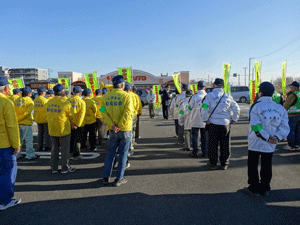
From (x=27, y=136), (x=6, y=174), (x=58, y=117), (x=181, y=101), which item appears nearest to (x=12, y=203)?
(x=6, y=174)

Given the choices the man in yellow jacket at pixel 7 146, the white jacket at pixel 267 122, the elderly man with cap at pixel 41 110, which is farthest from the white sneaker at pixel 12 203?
the white jacket at pixel 267 122

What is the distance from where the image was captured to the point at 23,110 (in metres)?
5.23

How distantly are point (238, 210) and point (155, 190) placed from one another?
132 cm

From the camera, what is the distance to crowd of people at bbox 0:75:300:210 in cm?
310

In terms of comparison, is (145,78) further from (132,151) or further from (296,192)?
(296,192)

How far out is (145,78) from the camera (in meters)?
38.3

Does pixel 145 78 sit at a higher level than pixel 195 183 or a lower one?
higher

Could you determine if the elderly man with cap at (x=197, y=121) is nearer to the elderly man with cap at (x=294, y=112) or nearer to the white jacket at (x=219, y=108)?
the white jacket at (x=219, y=108)

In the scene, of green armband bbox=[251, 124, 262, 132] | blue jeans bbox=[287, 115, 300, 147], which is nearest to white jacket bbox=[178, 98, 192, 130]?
green armband bbox=[251, 124, 262, 132]

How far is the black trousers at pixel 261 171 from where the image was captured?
10.8ft

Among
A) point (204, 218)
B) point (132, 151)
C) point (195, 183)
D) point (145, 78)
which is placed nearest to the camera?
point (204, 218)

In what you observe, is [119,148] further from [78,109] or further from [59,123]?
[78,109]

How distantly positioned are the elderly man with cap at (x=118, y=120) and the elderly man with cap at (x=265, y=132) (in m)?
2.09

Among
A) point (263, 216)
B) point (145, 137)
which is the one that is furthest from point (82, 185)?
point (145, 137)
